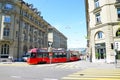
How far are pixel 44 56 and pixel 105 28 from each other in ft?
42.2

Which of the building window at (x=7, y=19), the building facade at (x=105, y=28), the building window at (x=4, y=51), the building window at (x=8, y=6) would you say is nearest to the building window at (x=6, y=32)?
the building window at (x=7, y=19)

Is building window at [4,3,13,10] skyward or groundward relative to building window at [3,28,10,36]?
skyward

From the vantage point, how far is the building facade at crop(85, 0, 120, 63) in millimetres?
28781

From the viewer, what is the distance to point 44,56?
3347cm

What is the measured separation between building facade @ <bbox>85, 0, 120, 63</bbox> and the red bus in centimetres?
763

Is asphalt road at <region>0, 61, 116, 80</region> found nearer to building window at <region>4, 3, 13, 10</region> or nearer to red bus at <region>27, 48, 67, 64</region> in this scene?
red bus at <region>27, 48, 67, 64</region>

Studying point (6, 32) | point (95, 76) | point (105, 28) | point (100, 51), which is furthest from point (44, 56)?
point (95, 76)

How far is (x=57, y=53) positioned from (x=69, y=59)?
6.40 meters

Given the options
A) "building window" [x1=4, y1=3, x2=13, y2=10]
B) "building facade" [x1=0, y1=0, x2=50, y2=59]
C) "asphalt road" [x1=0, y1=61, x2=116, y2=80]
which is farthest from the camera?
"building window" [x1=4, y1=3, x2=13, y2=10]

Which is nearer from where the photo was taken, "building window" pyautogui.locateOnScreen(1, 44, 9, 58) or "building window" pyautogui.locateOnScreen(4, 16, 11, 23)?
"building window" pyautogui.locateOnScreen(1, 44, 9, 58)

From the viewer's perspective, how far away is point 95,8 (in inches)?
1275

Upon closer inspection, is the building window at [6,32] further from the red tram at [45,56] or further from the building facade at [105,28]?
Answer: the building facade at [105,28]

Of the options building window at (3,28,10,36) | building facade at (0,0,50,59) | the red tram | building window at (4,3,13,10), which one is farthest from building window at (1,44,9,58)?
the red tram

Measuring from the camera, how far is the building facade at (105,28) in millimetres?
28781
